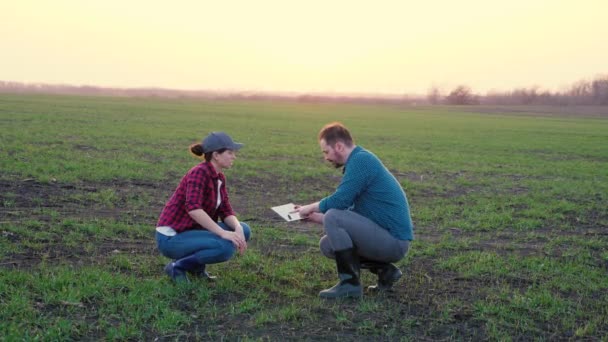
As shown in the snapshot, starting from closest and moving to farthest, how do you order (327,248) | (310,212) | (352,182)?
(352,182) < (310,212) < (327,248)

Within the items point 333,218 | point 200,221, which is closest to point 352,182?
point 333,218

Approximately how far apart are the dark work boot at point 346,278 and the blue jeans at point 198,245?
108 centimetres

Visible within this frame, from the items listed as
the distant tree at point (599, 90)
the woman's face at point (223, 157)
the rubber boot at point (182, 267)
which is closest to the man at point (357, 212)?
the woman's face at point (223, 157)

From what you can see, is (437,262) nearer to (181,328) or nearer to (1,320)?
(181,328)

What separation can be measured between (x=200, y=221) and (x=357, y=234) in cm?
152

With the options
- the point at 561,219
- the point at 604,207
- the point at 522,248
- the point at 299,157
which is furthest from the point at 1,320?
the point at 299,157

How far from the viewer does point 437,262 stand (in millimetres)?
7668

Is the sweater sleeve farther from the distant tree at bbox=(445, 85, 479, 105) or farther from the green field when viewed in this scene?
the distant tree at bbox=(445, 85, 479, 105)

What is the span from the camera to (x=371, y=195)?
19.4 feet

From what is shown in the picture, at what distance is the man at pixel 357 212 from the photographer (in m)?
5.74

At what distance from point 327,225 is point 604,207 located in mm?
8810

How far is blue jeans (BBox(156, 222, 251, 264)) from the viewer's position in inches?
235

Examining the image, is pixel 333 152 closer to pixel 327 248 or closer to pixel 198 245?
pixel 327 248

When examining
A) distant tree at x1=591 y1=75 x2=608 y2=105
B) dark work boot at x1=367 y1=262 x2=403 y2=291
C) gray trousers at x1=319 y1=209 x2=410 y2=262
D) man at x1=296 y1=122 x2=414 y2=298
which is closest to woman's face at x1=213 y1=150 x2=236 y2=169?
man at x1=296 y1=122 x2=414 y2=298
